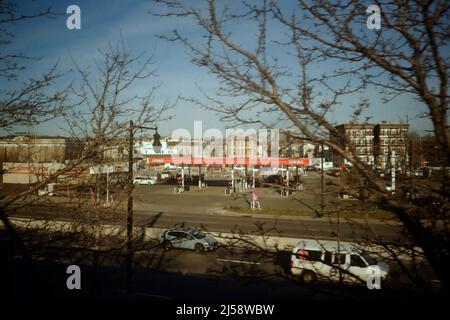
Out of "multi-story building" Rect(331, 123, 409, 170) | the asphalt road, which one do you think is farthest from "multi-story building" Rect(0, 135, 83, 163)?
the asphalt road

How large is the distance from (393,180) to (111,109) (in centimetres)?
411

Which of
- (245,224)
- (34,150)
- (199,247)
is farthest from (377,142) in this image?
(245,224)

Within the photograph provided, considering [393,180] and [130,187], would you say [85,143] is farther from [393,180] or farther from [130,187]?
[393,180]

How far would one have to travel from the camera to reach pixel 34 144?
5078 millimetres

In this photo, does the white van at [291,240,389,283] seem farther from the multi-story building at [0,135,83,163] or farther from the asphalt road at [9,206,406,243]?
the asphalt road at [9,206,406,243]

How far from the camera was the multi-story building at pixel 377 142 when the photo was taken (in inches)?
127

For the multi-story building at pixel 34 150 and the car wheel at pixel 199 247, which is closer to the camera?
the multi-story building at pixel 34 150

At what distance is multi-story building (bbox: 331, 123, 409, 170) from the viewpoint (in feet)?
10.6

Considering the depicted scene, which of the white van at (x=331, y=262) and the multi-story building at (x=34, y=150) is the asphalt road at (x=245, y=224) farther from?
the multi-story building at (x=34, y=150)

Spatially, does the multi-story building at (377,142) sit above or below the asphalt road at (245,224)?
above

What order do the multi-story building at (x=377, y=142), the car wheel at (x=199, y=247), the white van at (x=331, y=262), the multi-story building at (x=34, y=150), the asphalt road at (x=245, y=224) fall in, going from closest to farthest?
the white van at (x=331, y=262)
the multi-story building at (x=377, y=142)
the multi-story building at (x=34, y=150)
the car wheel at (x=199, y=247)
the asphalt road at (x=245, y=224)

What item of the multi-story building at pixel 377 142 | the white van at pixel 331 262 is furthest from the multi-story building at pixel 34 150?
the multi-story building at pixel 377 142

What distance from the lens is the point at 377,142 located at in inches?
159
